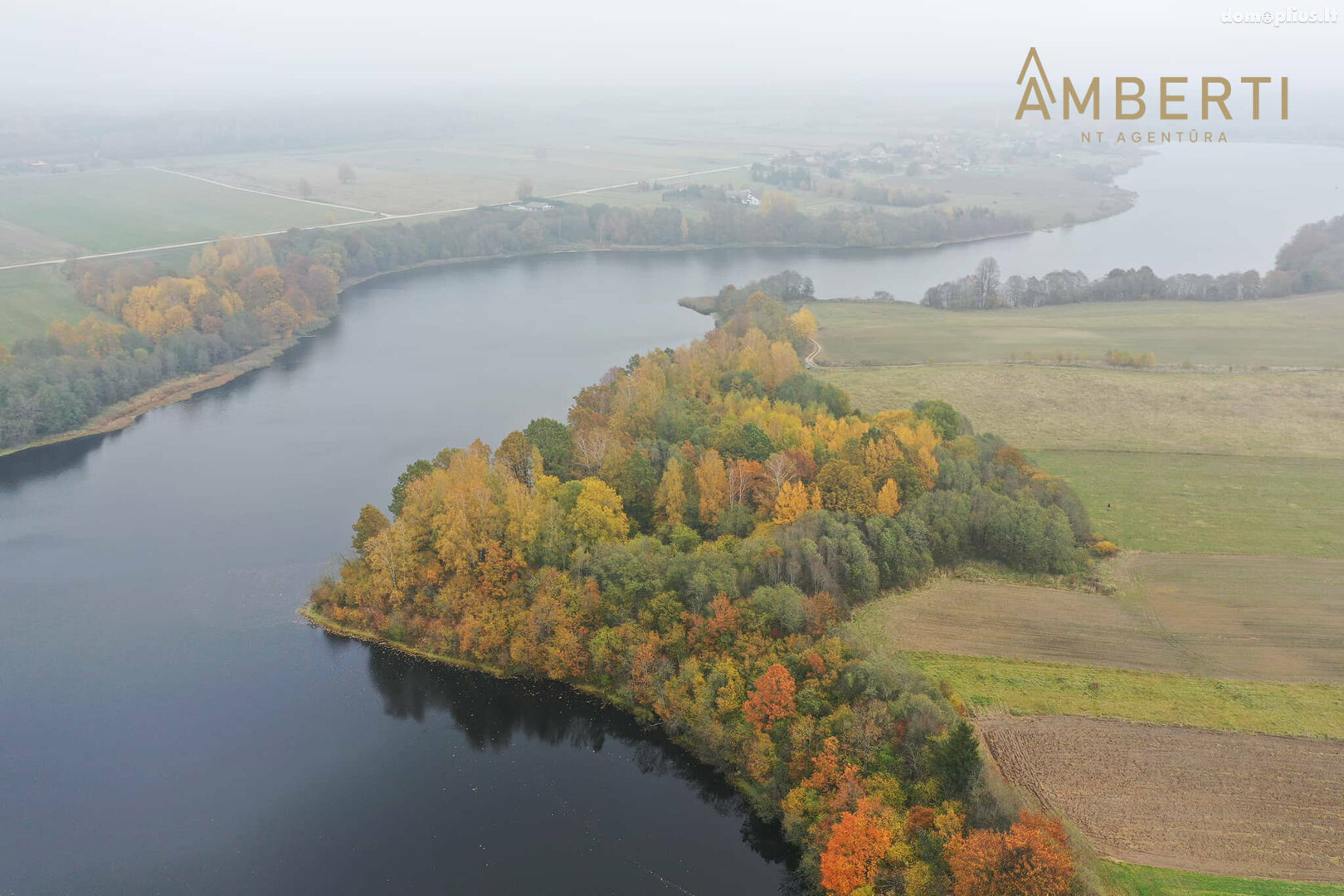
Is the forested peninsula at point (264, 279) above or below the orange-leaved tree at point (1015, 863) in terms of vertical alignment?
above

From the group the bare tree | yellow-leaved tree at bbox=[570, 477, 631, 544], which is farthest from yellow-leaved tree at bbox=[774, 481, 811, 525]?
the bare tree

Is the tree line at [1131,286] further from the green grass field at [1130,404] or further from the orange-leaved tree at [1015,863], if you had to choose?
the orange-leaved tree at [1015,863]

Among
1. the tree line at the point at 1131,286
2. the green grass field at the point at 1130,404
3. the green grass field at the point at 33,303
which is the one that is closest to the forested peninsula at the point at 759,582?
the green grass field at the point at 1130,404

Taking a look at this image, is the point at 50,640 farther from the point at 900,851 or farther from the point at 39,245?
the point at 39,245

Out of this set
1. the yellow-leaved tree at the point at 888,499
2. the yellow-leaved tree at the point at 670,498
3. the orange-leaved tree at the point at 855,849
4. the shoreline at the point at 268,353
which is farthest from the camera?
the shoreline at the point at 268,353

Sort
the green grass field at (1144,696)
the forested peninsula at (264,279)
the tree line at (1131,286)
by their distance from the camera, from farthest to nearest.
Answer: the tree line at (1131,286) → the forested peninsula at (264,279) → the green grass field at (1144,696)

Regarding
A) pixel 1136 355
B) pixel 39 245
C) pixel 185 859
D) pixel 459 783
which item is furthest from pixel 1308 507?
pixel 39 245

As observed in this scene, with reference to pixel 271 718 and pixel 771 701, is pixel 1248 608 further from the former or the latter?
pixel 271 718
